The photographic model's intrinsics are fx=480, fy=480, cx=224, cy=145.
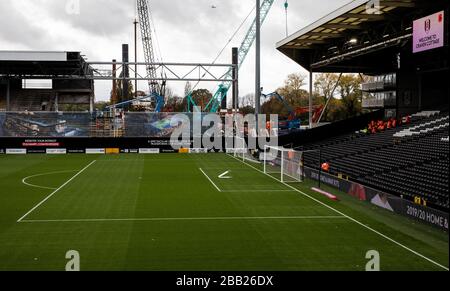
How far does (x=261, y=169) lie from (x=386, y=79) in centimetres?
2461

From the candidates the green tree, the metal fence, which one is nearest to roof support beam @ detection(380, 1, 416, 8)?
the metal fence

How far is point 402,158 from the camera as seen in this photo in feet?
77.5

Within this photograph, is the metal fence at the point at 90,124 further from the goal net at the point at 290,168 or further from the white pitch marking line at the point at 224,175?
the white pitch marking line at the point at 224,175

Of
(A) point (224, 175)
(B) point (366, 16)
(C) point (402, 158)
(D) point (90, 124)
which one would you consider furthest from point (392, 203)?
(D) point (90, 124)

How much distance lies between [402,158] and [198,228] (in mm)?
13407

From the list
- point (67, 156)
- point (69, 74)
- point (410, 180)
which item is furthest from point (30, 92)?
point (410, 180)

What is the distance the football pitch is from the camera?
10.9m

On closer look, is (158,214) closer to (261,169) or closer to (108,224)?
(108,224)

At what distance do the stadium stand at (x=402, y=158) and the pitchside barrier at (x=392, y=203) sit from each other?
359 mm

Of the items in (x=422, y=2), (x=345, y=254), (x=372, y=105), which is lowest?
(x=345, y=254)

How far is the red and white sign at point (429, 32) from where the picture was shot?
58.6 feet

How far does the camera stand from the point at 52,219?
15.6 metres

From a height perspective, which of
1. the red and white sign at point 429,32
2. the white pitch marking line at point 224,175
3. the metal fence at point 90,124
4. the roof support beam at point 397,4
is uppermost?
the roof support beam at point 397,4

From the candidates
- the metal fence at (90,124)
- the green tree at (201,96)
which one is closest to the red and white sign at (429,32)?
the metal fence at (90,124)
